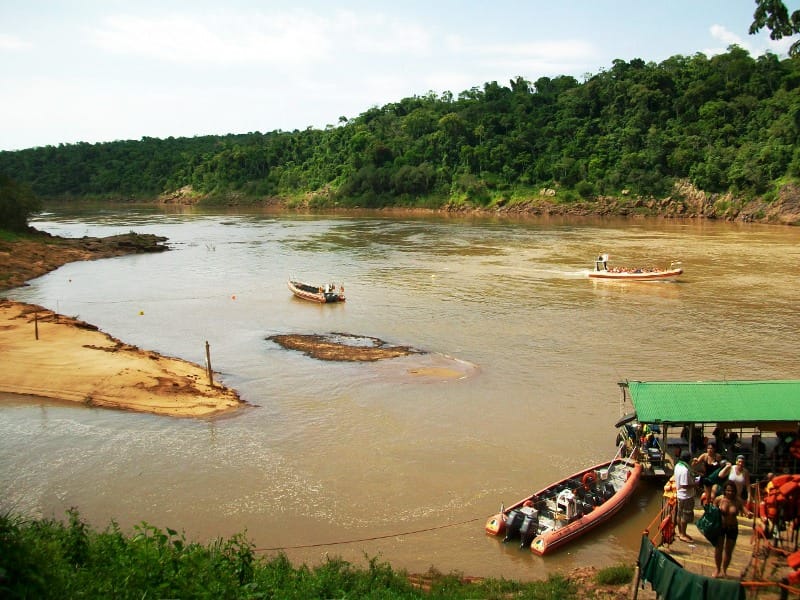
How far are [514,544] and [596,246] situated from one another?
4746cm

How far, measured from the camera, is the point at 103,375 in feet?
71.9

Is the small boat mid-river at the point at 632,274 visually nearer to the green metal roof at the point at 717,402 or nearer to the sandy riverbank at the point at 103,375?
the sandy riverbank at the point at 103,375

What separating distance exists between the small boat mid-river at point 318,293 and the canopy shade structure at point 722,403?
2370 cm

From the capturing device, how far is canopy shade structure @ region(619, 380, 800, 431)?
13055 mm

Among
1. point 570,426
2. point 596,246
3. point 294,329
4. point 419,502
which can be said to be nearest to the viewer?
point 419,502

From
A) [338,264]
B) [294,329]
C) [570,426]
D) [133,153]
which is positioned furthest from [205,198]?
[570,426]

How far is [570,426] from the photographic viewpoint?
18.3 meters

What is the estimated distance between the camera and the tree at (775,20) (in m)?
21.8

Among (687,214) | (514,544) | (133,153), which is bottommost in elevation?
(514,544)

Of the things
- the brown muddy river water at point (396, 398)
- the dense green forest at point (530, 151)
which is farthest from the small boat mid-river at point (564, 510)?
the dense green forest at point (530, 151)

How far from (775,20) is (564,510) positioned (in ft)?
61.9

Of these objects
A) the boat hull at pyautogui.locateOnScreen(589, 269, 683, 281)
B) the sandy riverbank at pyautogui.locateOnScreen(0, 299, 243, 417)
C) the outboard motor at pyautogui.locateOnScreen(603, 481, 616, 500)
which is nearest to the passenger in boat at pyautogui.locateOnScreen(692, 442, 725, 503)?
the outboard motor at pyautogui.locateOnScreen(603, 481, 616, 500)

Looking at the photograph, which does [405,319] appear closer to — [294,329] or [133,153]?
[294,329]

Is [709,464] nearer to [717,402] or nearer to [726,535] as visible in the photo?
[717,402]
